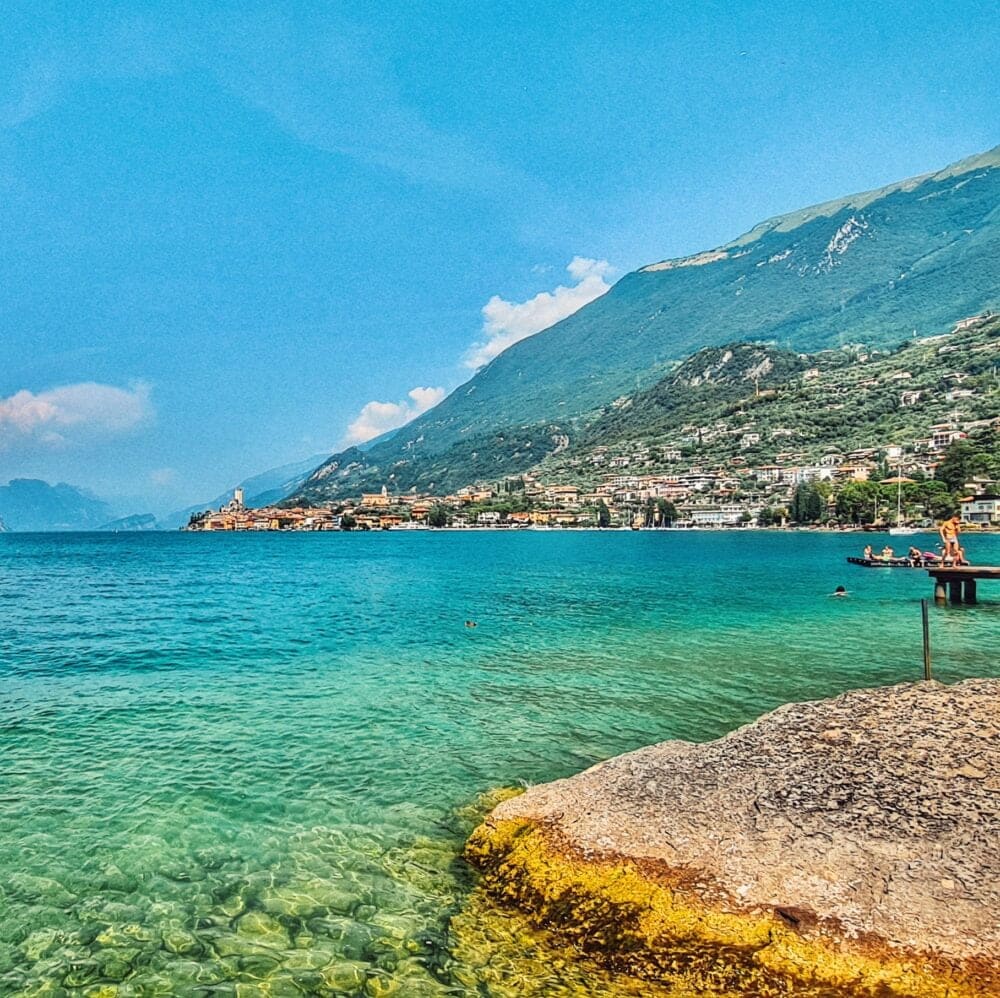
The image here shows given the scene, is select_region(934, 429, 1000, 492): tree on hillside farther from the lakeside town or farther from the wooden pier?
the wooden pier

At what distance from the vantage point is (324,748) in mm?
12852

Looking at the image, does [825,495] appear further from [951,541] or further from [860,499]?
[951,541]

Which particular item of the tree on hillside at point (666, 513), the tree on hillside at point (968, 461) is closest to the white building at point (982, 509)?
the tree on hillside at point (968, 461)

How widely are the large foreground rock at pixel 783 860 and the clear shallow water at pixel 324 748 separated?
2.41 ft

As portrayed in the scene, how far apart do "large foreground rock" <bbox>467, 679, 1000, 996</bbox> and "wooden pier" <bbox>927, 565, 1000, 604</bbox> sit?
101 feet

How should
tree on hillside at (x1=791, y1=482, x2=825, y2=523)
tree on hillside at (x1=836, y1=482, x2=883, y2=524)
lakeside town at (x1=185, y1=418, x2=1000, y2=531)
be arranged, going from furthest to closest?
tree on hillside at (x1=791, y1=482, x2=825, y2=523) < tree on hillside at (x1=836, y1=482, x2=883, y2=524) < lakeside town at (x1=185, y1=418, x2=1000, y2=531)

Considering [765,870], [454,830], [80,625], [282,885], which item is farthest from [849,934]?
[80,625]

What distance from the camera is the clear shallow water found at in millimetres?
6590

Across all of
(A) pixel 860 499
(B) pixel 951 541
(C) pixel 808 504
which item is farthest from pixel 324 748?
(C) pixel 808 504

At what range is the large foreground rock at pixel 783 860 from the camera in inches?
223

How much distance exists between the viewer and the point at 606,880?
689 cm

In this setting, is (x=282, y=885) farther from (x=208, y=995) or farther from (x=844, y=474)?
(x=844, y=474)

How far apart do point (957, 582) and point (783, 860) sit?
3783 centimetres

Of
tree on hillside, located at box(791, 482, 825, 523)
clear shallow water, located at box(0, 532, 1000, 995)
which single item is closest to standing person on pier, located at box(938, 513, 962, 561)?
clear shallow water, located at box(0, 532, 1000, 995)
